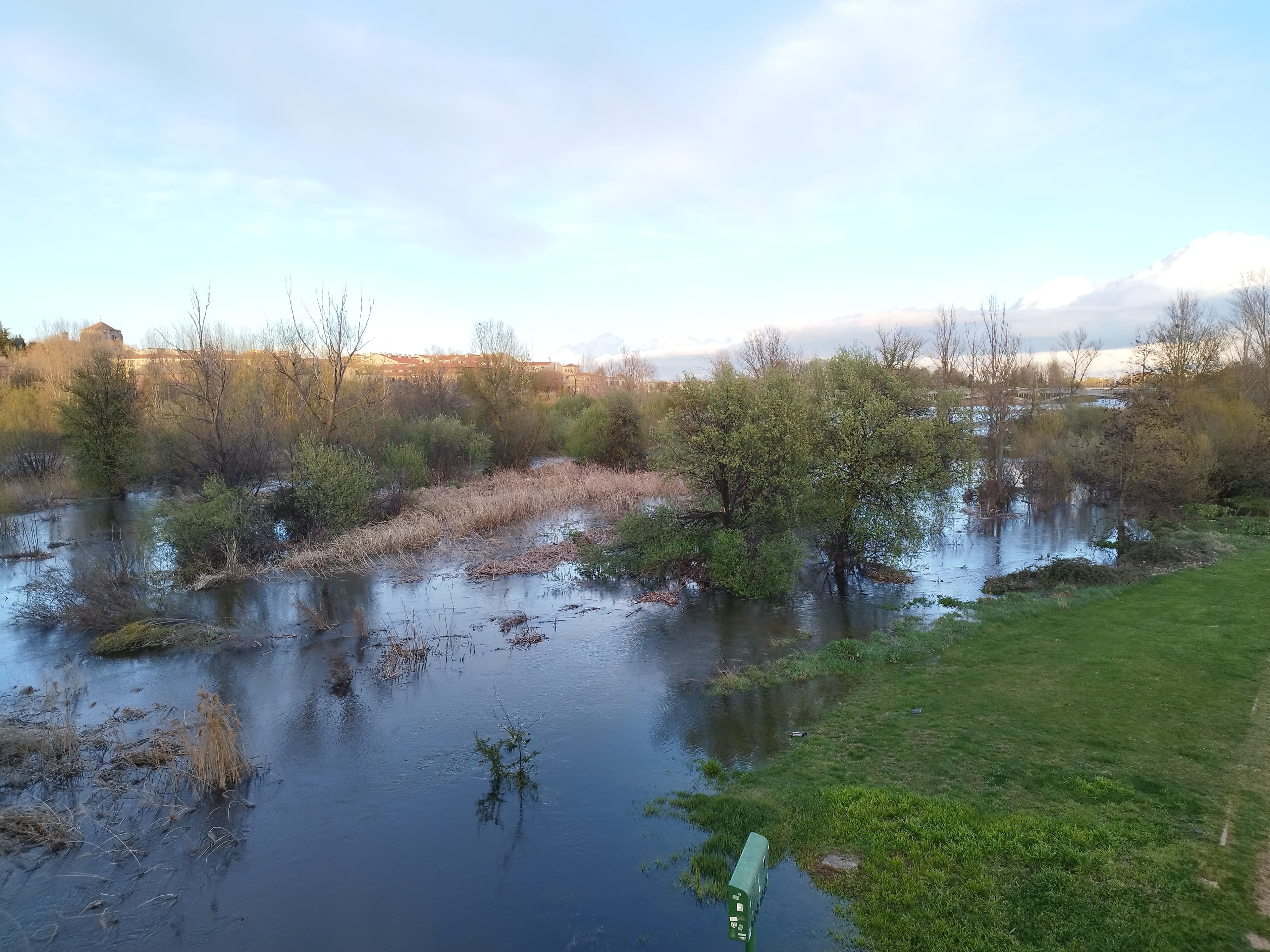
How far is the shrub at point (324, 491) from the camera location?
22.7m

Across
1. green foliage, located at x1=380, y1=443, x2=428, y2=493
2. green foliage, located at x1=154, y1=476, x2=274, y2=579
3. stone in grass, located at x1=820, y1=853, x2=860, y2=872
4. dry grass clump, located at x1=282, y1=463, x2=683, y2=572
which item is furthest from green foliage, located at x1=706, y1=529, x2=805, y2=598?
green foliage, located at x1=380, y1=443, x2=428, y2=493

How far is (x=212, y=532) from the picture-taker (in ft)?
65.5

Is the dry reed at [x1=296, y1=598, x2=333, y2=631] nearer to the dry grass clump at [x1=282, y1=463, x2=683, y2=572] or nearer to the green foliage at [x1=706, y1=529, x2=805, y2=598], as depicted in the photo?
the dry grass clump at [x1=282, y1=463, x2=683, y2=572]

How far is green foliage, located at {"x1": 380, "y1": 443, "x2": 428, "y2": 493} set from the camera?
28031 millimetres

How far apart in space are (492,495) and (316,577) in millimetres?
9852

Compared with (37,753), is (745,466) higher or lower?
higher

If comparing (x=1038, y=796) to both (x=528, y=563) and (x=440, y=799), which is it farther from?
(x=528, y=563)

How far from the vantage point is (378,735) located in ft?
34.5

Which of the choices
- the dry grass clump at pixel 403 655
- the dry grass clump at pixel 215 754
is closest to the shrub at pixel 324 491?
the dry grass clump at pixel 403 655

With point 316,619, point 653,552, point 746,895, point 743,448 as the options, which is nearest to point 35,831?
point 316,619

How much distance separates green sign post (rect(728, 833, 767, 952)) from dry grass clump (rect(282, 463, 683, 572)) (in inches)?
555

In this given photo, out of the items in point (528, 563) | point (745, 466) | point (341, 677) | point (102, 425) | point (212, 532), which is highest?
point (102, 425)

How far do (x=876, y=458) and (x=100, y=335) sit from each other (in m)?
46.1

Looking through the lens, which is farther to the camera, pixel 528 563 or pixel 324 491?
pixel 324 491
